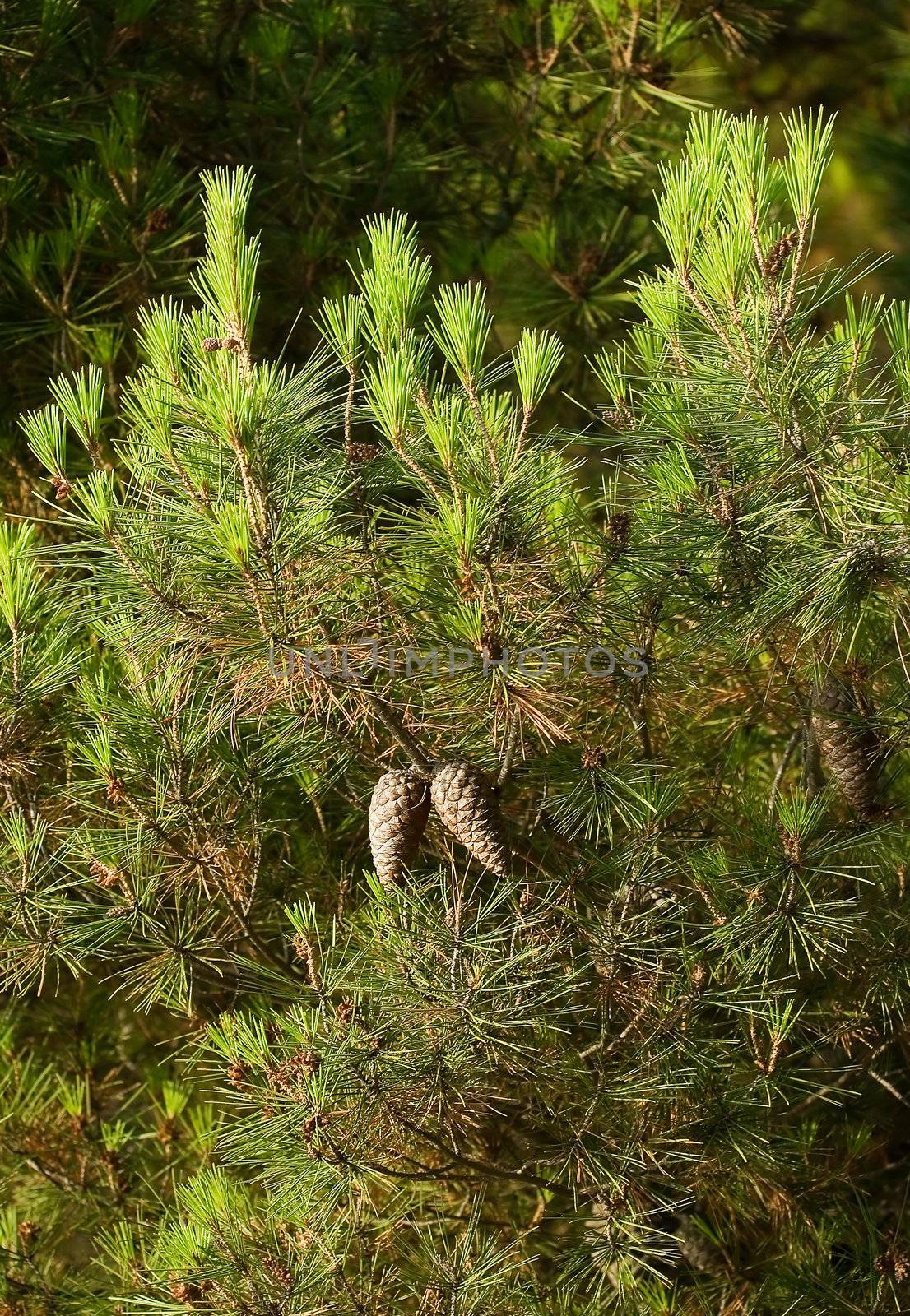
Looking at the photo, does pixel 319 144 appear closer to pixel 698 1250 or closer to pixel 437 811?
pixel 437 811

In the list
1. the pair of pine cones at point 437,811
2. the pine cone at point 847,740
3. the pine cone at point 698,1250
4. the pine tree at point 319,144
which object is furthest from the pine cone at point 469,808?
the pine tree at point 319,144

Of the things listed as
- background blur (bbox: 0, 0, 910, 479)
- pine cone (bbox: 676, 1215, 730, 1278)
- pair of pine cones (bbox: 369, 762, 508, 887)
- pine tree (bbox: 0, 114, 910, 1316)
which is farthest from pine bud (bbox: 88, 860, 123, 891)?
pine cone (bbox: 676, 1215, 730, 1278)

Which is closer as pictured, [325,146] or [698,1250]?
[698,1250]

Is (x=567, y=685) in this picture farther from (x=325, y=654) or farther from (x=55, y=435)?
(x=55, y=435)

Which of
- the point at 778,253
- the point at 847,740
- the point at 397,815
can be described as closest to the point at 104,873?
the point at 397,815

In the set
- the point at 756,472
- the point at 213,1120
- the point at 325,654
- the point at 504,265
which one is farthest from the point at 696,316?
the point at 213,1120

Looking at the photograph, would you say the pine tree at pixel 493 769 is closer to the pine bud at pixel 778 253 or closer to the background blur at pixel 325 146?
the pine bud at pixel 778 253
